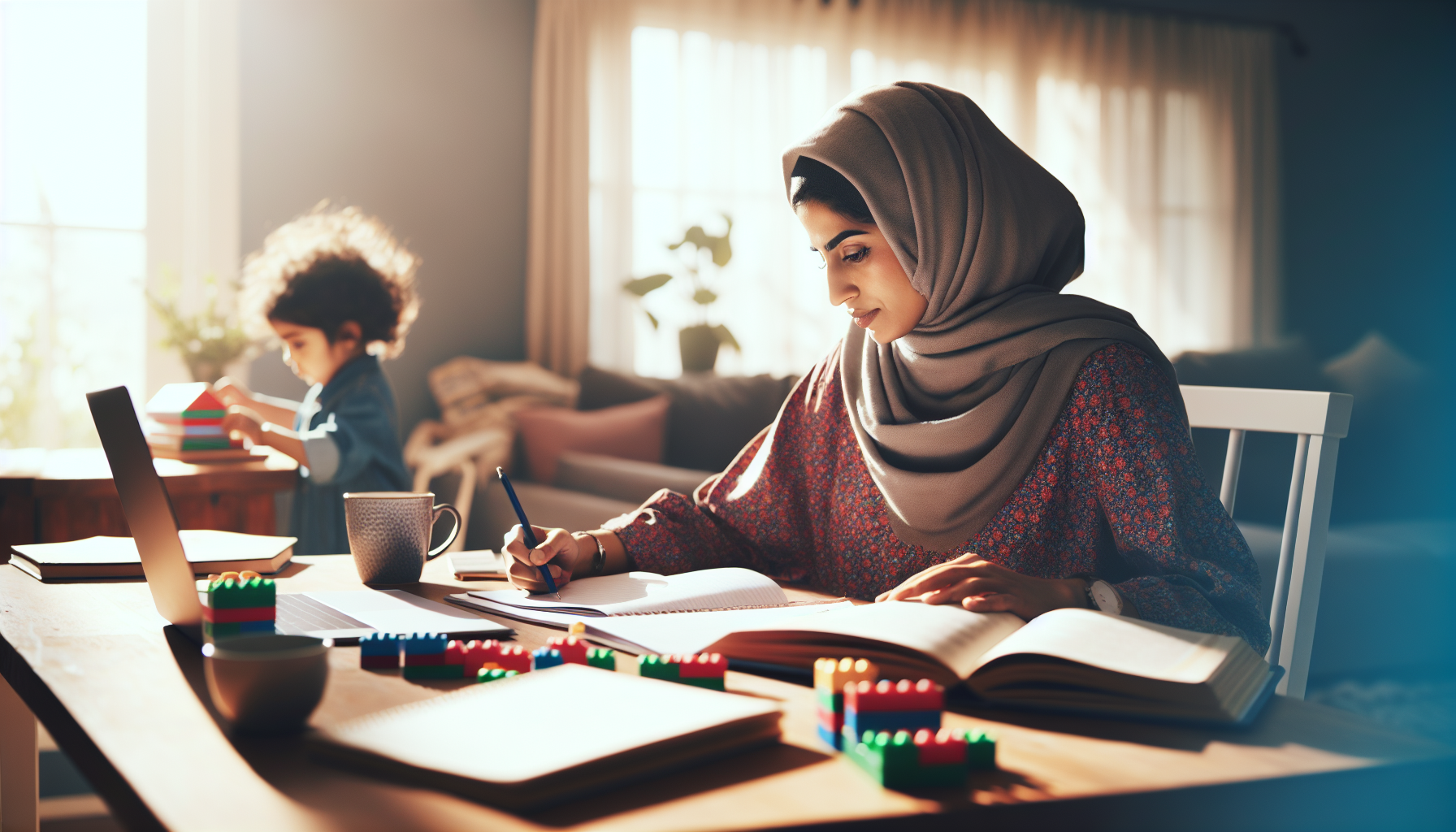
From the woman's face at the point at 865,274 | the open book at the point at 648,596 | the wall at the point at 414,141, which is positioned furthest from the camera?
the wall at the point at 414,141

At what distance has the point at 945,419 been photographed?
1257 millimetres

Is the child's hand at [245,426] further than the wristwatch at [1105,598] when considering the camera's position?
Yes

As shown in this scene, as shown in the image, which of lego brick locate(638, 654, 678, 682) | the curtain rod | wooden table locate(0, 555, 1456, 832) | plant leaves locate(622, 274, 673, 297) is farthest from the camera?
the curtain rod

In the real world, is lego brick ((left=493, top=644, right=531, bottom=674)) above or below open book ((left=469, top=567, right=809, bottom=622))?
above

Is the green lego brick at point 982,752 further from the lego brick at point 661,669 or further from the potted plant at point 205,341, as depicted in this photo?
the potted plant at point 205,341

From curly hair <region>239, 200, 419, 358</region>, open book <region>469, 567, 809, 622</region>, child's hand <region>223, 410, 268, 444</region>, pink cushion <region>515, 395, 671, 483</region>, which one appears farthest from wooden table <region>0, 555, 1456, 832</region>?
pink cushion <region>515, 395, 671, 483</region>

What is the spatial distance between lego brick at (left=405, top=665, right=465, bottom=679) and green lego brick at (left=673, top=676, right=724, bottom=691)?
14 centimetres

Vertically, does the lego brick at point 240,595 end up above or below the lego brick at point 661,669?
above

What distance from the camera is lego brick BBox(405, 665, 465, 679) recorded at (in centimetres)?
68

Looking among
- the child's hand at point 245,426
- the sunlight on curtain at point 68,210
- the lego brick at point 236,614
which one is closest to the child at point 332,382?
the child's hand at point 245,426

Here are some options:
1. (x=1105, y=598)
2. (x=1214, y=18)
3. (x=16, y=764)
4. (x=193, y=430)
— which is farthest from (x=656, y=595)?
(x=1214, y=18)

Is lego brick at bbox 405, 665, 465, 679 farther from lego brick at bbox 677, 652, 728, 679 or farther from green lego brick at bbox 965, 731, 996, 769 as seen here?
green lego brick at bbox 965, 731, 996, 769

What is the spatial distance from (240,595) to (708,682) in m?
0.32

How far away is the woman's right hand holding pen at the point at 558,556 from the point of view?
104cm
